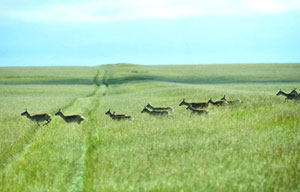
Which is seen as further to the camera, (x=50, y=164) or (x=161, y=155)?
(x=50, y=164)

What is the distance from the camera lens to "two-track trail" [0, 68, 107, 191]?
348 inches

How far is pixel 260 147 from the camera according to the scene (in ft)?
33.8

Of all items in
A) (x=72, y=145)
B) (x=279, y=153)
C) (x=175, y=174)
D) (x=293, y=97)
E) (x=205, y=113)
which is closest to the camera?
(x=175, y=174)

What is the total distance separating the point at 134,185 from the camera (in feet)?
26.7

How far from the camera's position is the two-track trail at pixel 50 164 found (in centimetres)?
884

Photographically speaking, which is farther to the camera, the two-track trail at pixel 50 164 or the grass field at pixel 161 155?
the two-track trail at pixel 50 164

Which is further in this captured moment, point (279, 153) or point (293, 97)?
point (293, 97)

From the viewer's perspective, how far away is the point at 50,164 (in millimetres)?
10320

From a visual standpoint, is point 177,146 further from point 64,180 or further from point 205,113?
point 205,113

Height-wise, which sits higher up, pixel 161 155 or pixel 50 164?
pixel 161 155

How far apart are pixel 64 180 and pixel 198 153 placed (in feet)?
11.4

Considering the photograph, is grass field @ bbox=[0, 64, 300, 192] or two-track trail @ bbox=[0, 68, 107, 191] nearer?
grass field @ bbox=[0, 64, 300, 192]

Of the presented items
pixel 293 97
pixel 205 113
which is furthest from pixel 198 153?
pixel 293 97

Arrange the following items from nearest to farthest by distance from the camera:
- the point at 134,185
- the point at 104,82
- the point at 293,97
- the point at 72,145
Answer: the point at 134,185 → the point at 72,145 → the point at 293,97 → the point at 104,82
